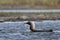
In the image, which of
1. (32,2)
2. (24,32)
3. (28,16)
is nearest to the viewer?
(24,32)

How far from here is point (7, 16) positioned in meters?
5.62

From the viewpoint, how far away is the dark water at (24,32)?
4.83m

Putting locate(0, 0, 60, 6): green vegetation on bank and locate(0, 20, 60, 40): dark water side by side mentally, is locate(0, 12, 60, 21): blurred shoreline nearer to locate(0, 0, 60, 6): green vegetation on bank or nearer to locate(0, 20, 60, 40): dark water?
locate(0, 20, 60, 40): dark water

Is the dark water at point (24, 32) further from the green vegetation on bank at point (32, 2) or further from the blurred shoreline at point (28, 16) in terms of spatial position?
the green vegetation on bank at point (32, 2)

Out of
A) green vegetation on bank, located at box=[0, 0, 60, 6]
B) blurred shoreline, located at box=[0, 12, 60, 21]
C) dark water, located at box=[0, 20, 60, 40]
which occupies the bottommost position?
dark water, located at box=[0, 20, 60, 40]

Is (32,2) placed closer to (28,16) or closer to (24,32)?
(28,16)

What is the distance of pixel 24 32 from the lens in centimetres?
517

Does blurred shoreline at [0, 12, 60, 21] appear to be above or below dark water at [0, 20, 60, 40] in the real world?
above

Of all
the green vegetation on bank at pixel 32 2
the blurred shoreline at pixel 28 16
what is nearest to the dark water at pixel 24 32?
the blurred shoreline at pixel 28 16

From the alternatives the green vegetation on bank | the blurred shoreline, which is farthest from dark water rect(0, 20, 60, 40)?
the green vegetation on bank

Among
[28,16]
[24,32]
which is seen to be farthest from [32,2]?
[24,32]

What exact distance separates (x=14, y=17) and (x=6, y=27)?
0.71 ft

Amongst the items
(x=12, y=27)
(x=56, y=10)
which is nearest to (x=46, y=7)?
(x=56, y=10)

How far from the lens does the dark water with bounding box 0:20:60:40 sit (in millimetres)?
4832
